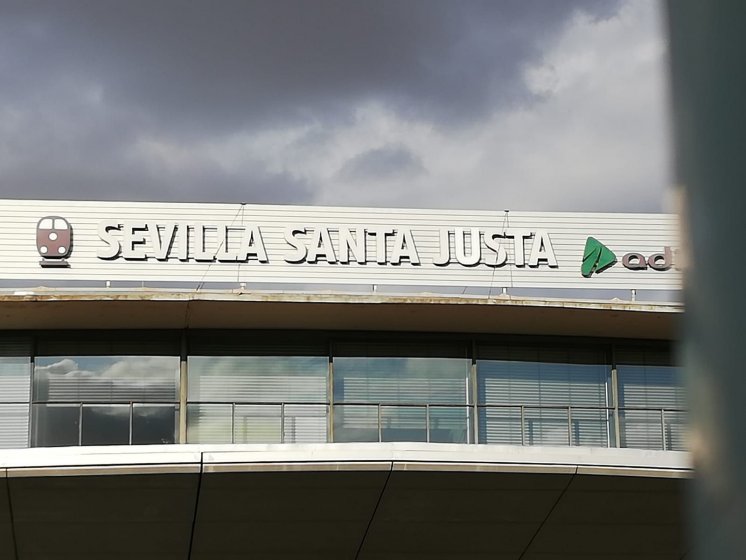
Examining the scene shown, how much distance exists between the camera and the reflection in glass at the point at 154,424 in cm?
1992

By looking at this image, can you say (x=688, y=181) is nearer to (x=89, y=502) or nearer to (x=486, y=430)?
(x=89, y=502)

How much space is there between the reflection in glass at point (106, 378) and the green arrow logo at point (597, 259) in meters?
7.82

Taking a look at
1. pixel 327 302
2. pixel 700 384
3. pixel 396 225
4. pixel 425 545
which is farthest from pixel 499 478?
pixel 700 384

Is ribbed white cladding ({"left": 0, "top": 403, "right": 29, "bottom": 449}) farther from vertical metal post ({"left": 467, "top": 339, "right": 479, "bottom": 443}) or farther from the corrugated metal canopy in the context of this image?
vertical metal post ({"left": 467, "top": 339, "right": 479, "bottom": 443})

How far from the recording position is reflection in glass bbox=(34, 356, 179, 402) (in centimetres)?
2027

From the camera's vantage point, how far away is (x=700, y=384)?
102 centimetres

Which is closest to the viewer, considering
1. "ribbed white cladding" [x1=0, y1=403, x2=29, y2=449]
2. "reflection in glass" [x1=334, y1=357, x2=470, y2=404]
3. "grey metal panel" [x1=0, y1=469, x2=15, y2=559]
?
"grey metal panel" [x1=0, y1=469, x2=15, y2=559]

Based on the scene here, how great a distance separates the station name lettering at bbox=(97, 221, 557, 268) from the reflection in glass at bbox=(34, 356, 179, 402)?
200 centimetres

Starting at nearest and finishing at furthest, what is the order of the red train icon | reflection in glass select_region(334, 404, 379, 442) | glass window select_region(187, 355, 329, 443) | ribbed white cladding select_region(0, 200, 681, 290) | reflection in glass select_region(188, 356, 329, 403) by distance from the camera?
glass window select_region(187, 355, 329, 443), reflection in glass select_region(334, 404, 379, 442), reflection in glass select_region(188, 356, 329, 403), the red train icon, ribbed white cladding select_region(0, 200, 681, 290)

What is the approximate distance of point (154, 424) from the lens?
20.1 metres

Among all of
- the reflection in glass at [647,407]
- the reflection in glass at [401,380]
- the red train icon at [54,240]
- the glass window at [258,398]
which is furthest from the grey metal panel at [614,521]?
→ the red train icon at [54,240]

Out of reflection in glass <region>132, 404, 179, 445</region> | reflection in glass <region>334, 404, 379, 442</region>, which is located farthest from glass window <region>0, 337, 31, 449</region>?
reflection in glass <region>334, 404, 379, 442</region>

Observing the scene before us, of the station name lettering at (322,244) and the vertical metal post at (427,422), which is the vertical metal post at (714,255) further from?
the station name lettering at (322,244)

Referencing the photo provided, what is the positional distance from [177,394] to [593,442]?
24.2ft
